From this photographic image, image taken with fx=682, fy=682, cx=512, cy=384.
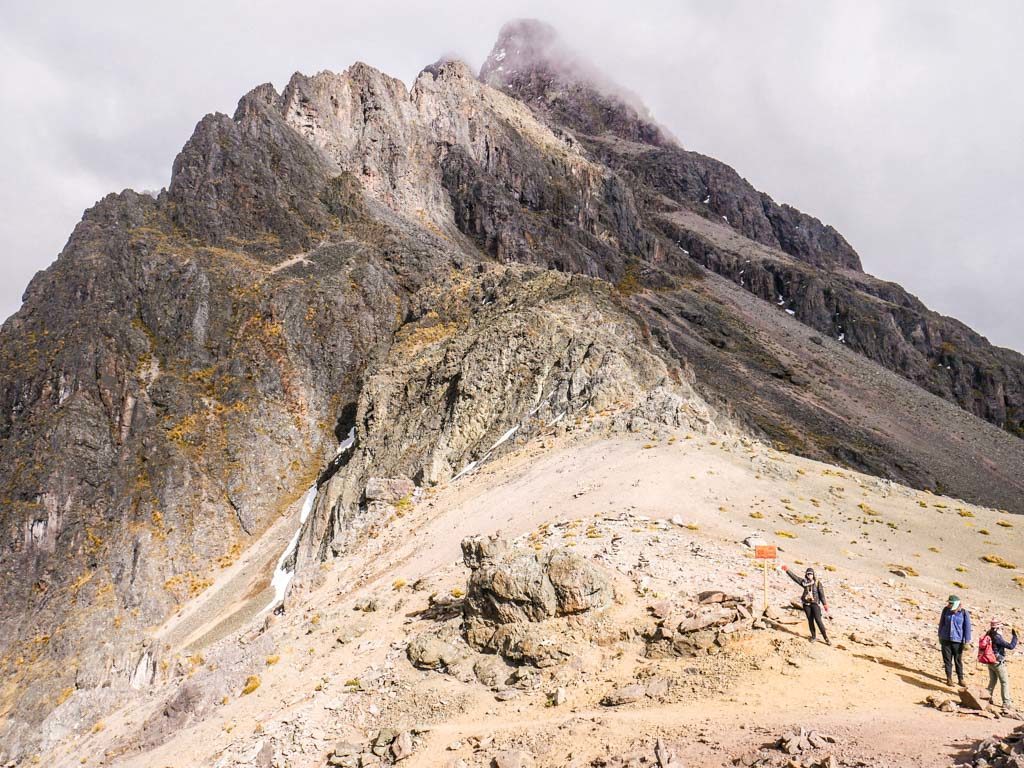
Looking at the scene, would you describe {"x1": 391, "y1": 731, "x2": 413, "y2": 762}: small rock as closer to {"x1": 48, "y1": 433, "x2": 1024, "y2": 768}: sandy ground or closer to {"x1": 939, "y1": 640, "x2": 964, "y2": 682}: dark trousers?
{"x1": 48, "y1": 433, "x2": 1024, "y2": 768}: sandy ground

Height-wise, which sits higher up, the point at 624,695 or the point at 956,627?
the point at 956,627

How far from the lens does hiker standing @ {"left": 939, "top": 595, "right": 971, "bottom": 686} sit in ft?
33.4

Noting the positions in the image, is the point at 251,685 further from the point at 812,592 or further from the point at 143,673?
the point at 143,673

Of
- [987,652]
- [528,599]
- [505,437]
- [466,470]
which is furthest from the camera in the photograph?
[505,437]

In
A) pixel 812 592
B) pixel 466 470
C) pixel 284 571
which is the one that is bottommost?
pixel 284 571

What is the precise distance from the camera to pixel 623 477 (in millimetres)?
21000

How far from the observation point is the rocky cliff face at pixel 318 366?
35.5 metres

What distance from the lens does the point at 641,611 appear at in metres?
12.1

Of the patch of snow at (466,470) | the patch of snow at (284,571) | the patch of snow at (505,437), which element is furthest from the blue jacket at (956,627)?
the patch of snow at (284,571)

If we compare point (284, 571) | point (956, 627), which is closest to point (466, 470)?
point (284, 571)

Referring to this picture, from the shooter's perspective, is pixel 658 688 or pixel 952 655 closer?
pixel 658 688

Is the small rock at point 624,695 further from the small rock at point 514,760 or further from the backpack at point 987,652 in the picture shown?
the backpack at point 987,652

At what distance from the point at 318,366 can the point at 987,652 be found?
2215 inches

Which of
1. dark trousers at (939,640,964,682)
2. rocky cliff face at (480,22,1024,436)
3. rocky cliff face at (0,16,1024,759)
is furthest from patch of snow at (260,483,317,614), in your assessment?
rocky cliff face at (480,22,1024,436)
